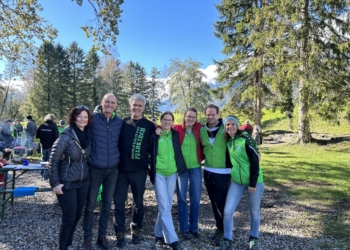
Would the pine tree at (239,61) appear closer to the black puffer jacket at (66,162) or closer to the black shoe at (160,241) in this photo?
the black shoe at (160,241)

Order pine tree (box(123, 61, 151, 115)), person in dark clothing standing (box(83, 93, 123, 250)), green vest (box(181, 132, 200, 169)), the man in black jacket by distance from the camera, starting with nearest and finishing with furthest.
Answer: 1. person in dark clothing standing (box(83, 93, 123, 250))
2. green vest (box(181, 132, 200, 169))
3. the man in black jacket
4. pine tree (box(123, 61, 151, 115))

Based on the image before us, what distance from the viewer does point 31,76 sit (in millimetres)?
33156

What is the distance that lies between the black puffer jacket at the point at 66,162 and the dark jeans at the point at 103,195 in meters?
0.24

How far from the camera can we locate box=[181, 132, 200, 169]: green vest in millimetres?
3723

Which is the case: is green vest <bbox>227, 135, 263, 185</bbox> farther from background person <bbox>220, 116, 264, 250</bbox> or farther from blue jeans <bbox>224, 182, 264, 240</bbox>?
blue jeans <bbox>224, 182, 264, 240</bbox>

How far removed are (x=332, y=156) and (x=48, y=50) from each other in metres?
35.6

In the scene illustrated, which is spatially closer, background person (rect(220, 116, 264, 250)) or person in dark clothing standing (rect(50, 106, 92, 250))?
person in dark clothing standing (rect(50, 106, 92, 250))

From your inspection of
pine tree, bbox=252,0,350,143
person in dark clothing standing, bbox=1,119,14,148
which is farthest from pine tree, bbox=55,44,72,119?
pine tree, bbox=252,0,350,143

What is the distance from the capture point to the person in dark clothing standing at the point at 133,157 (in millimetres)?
3430

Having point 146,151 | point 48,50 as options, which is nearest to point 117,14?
point 146,151

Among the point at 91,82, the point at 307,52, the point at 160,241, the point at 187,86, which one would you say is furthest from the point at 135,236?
the point at 91,82

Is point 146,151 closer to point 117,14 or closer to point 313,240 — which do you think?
point 313,240

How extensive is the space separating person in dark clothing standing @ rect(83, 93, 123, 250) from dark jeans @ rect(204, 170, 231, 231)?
1439 millimetres

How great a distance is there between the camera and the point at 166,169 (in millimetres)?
3451
